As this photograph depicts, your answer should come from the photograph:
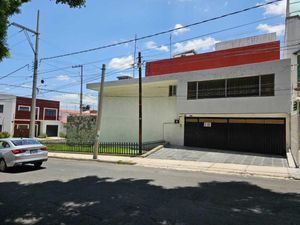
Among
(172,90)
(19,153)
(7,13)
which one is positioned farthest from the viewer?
(172,90)

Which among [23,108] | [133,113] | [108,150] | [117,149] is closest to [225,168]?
[117,149]

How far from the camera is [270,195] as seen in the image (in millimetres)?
7207

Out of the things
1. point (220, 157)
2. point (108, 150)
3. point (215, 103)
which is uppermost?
point (215, 103)

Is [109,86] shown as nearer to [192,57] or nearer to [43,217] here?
[192,57]

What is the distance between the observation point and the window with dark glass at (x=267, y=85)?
15.9 meters

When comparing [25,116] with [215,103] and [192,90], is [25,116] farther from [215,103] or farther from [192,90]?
[215,103]

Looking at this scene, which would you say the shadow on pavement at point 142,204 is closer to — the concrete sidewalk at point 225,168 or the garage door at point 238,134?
the concrete sidewalk at point 225,168

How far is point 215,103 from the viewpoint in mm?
18000

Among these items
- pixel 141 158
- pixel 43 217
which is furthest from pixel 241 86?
pixel 43 217

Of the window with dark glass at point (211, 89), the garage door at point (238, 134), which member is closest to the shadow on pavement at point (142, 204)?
the garage door at point (238, 134)

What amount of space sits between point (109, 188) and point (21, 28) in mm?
18780

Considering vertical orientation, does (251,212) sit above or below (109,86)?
below

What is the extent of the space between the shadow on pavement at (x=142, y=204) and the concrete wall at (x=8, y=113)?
38158 millimetres

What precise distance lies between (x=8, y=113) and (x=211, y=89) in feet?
122
